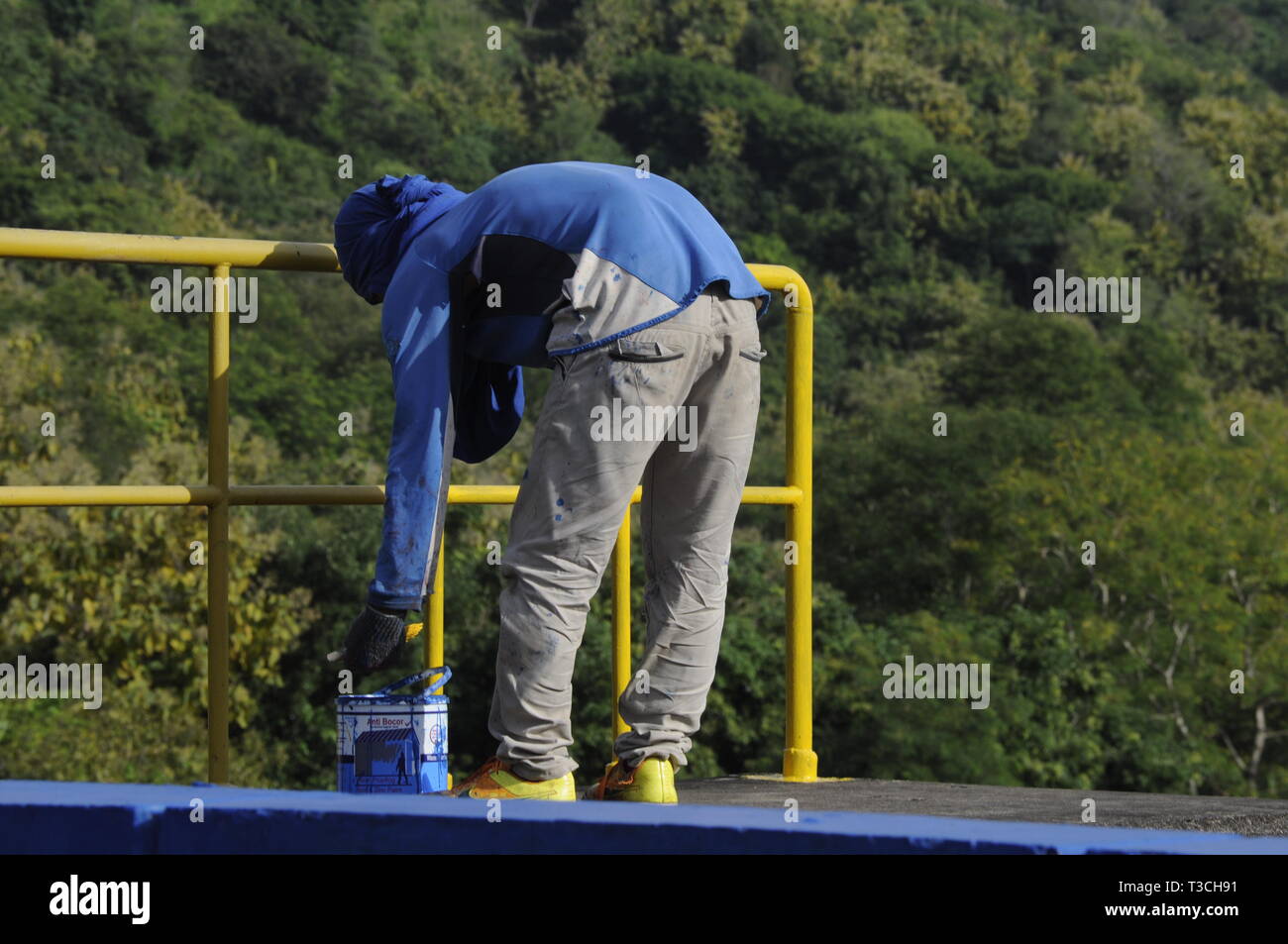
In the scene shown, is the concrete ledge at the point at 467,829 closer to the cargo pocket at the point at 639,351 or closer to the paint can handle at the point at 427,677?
the cargo pocket at the point at 639,351

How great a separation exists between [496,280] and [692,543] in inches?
20.3

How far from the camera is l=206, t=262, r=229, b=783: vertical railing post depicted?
3.09 m

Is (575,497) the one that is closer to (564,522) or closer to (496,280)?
(564,522)

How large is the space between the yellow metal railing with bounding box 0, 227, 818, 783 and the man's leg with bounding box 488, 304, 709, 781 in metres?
0.19

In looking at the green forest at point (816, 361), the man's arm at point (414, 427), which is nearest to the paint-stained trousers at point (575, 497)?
the man's arm at point (414, 427)

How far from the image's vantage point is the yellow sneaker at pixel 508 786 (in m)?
2.78

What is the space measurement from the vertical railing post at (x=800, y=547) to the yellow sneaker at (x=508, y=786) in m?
0.90

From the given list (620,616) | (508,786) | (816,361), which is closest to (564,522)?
(508,786)

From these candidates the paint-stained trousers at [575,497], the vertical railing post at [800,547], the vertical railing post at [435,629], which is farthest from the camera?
the vertical railing post at [800,547]

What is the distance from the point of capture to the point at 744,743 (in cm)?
1912

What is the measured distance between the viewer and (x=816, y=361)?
38188mm

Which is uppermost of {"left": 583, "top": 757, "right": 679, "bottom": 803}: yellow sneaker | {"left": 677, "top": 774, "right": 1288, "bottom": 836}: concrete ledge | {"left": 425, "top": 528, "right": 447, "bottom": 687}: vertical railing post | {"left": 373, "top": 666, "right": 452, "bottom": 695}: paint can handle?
{"left": 425, "top": 528, "right": 447, "bottom": 687}: vertical railing post

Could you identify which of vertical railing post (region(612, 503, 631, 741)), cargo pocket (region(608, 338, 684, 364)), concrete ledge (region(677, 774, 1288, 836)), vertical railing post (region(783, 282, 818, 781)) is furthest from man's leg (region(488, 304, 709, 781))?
vertical railing post (region(783, 282, 818, 781))

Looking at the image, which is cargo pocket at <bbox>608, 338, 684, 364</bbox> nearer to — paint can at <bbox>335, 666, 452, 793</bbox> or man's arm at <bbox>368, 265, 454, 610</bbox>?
man's arm at <bbox>368, 265, 454, 610</bbox>
